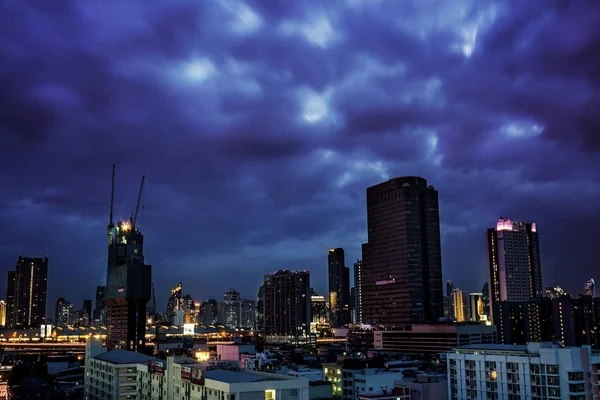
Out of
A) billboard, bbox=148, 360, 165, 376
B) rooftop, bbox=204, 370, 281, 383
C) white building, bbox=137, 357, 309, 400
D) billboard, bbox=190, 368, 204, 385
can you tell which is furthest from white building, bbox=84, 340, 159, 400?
rooftop, bbox=204, 370, 281, 383

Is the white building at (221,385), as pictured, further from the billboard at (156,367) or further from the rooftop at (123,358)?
the rooftop at (123,358)

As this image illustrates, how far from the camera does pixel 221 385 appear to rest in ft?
221

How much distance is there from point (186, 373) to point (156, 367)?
548 inches

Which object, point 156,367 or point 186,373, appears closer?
→ point 186,373

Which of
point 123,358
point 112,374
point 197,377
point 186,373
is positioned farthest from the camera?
point 123,358

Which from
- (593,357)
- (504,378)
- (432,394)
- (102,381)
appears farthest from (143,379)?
(593,357)

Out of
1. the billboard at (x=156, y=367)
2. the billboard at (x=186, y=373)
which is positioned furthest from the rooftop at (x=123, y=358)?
the billboard at (x=186, y=373)

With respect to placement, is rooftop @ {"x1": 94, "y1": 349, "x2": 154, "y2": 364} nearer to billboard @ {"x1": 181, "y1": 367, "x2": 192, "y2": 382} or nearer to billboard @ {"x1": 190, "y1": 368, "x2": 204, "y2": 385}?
billboard @ {"x1": 181, "y1": 367, "x2": 192, "y2": 382}

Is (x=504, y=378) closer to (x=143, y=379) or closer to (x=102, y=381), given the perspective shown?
(x=143, y=379)

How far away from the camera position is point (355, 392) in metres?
111

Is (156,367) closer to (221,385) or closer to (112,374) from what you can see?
(112,374)

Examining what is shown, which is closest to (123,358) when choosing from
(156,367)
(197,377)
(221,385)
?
(156,367)

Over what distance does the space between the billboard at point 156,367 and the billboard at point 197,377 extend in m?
13.5

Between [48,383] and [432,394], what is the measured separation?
3687 inches
